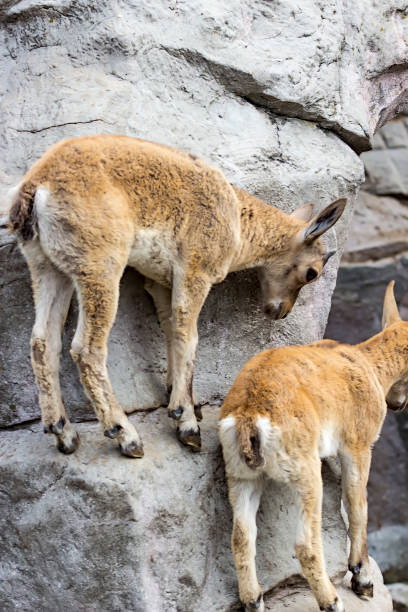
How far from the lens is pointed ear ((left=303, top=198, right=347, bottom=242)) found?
506 centimetres

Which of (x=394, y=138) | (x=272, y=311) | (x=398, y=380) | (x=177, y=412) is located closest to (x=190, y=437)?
(x=177, y=412)

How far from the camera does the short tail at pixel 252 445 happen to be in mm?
4395

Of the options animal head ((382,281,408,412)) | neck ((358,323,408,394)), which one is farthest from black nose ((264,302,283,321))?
animal head ((382,281,408,412))

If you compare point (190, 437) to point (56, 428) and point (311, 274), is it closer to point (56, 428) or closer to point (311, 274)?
point (56, 428)

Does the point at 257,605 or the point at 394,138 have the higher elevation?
the point at 394,138

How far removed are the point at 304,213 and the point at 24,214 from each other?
7.48ft

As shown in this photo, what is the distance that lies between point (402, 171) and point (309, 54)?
4505 millimetres

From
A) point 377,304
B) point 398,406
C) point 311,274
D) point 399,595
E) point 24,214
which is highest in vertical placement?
point 24,214

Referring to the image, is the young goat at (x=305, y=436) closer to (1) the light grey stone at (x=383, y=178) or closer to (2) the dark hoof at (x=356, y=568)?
(2) the dark hoof at (x=356, y=568)

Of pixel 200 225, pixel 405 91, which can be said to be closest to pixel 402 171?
pixel 405 91

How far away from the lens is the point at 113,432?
4.46 metres

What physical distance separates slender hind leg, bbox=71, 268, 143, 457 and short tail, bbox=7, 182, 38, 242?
42cm

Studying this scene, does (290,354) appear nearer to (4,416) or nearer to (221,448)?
(221,448)

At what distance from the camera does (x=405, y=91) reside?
23.1ft
